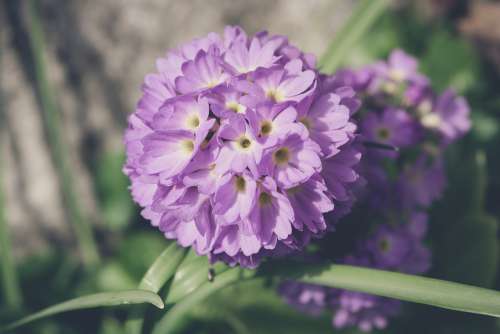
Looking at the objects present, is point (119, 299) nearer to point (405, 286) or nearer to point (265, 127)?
point (265, 127)

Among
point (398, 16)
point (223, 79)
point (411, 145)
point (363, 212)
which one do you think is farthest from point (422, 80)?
point (398, 16)

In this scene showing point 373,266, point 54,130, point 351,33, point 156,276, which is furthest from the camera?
point 54,130

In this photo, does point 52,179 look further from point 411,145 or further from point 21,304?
point 411,145

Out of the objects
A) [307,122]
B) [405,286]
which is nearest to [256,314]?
[405,286]

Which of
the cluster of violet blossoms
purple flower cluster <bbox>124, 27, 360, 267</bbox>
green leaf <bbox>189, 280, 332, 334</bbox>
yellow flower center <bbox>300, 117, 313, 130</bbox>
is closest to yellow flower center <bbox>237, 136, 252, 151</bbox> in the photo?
purple flower cluster <bbox>124, 27, 360, 267</bbox>

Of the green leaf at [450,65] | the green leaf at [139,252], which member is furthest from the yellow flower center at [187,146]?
the green leaf at [450,65]
